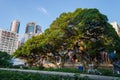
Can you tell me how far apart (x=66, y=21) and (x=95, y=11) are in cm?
433

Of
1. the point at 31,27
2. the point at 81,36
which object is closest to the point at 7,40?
the point at 31,27

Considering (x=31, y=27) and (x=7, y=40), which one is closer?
(x=7, y=40)

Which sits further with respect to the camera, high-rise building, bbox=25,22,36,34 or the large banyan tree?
high-rise building, bbox=25,22,36,34

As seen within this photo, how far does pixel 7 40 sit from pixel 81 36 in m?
105

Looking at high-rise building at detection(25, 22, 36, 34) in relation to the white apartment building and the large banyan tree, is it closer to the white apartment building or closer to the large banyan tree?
the white apartment building

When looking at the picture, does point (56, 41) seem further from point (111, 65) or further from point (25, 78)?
point (25, 78)

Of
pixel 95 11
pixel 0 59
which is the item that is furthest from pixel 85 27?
pixel 0 59

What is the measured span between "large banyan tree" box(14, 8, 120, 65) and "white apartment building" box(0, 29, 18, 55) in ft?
304

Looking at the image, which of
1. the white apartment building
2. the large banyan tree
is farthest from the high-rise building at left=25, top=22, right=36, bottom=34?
the large banyan tree

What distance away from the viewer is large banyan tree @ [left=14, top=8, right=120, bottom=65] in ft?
82.9

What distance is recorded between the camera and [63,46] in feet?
96.5

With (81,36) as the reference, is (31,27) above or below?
above

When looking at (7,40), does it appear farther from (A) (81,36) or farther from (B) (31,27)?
(A) (81,36)

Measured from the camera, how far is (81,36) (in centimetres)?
2586
